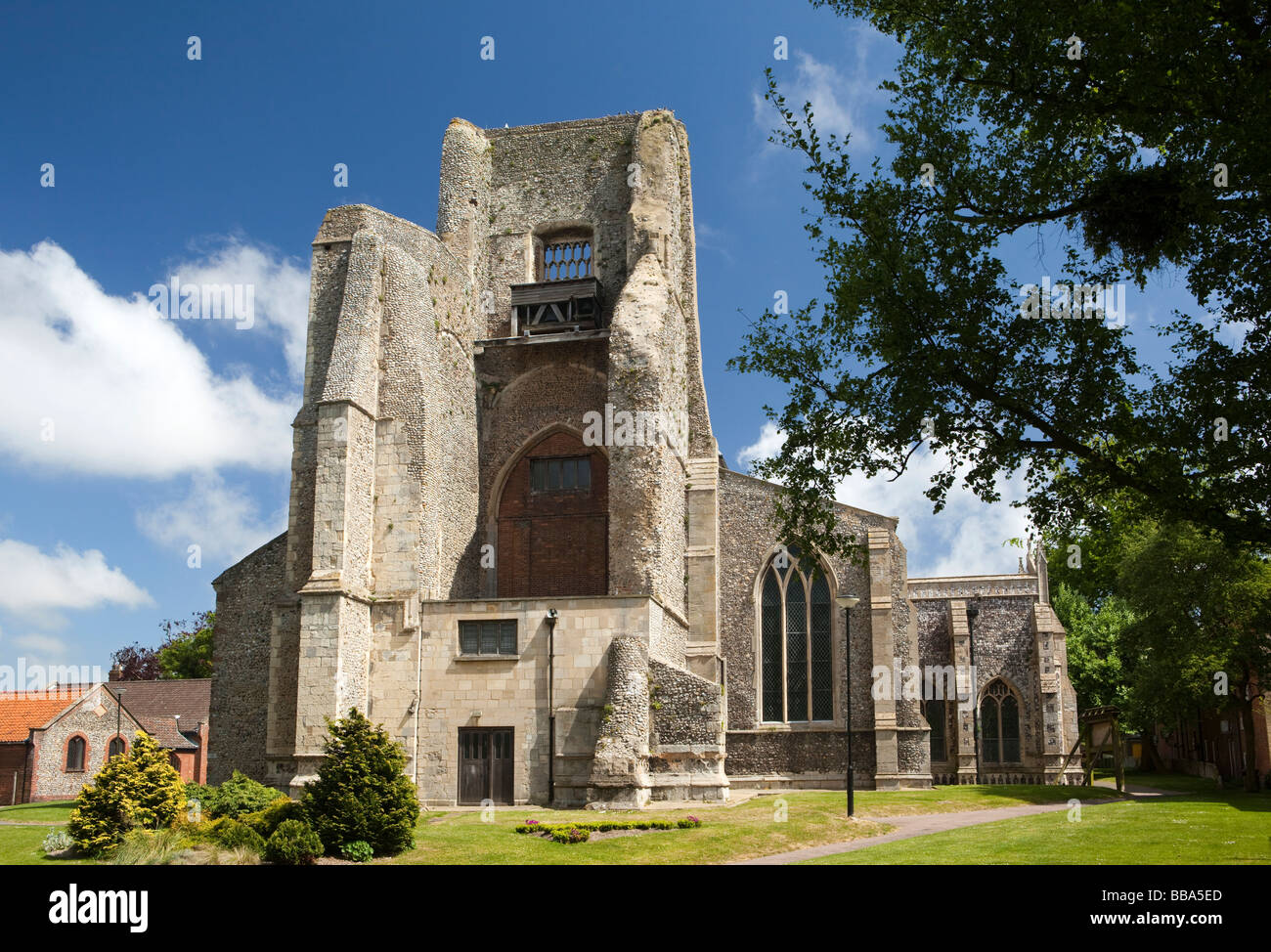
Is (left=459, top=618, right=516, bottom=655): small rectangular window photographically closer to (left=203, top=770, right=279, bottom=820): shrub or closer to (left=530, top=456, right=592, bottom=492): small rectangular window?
(left=203, top=770, right=279, bottom=820): shrub

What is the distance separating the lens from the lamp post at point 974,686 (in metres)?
35.2

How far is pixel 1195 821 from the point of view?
19781 mm

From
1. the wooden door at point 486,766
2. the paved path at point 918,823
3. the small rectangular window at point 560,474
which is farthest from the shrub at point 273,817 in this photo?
the small rectangular window at point 560,474

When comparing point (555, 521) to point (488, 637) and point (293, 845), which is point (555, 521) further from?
point (293, 845)

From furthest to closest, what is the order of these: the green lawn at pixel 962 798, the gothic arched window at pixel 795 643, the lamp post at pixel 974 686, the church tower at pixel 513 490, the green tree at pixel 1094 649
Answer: the green tree at pixel 1094 649, the lamp post at pixel 974 686, the gothic arched window at pixel 795 643, the green lawn at pixel 962 798, the church tower at pixel 513 490

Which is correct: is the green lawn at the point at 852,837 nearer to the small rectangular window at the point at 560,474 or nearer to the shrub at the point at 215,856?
the shrub at the point at 215,856

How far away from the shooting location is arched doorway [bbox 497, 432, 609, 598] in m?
31.8

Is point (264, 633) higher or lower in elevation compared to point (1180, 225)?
lower

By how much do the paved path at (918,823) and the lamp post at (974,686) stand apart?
20.9ft

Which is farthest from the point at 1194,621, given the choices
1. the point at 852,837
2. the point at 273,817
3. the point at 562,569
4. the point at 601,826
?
the point at 273,817
